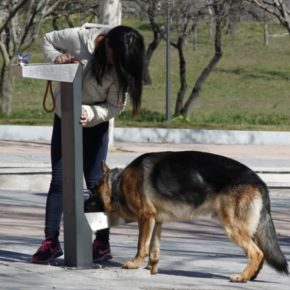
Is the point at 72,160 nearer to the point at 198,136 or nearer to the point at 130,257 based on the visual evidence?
the point at 130,257

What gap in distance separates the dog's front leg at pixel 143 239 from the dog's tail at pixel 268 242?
73 cm

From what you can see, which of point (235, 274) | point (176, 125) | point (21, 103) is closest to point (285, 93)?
point (21, 103)

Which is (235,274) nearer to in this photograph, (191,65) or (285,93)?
(285,93)

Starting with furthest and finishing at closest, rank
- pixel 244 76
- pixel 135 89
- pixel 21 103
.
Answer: pixel 244 76 → pixel 21 103 → pixel 135 89

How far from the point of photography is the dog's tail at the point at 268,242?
7057mm

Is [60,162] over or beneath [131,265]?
over

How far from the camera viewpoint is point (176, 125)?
24656 mm

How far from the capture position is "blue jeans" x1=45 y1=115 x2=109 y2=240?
7.46 m

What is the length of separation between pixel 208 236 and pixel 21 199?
349 centimetres

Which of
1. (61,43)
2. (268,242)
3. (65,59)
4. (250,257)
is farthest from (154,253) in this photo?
(61,43)

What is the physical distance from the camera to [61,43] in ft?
24.1

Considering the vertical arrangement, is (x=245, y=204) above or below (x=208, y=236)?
above

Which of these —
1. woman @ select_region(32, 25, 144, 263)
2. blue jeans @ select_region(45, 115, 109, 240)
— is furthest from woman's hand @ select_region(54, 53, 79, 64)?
blue jeans @ select_region(45, 115, 109, 240)

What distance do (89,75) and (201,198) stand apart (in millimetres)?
1163
